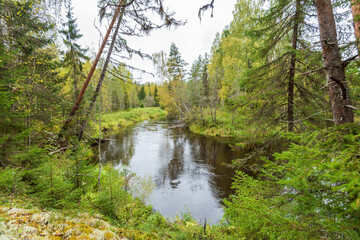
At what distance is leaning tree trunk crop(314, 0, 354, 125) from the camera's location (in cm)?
202

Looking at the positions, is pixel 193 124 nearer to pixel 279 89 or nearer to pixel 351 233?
pixel 279 89

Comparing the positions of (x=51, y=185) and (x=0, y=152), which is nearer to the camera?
(x=51, y=185)

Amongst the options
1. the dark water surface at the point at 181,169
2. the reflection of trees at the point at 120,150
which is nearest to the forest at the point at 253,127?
the dark water surface at the point at 181,169

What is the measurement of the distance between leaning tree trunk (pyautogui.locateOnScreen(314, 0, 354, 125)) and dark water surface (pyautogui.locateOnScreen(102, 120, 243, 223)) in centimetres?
543

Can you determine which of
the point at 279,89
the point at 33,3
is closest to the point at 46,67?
the point at 33,3

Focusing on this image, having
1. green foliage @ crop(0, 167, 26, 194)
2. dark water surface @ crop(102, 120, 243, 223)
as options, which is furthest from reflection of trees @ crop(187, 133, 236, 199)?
green foliage @ crop(0, 167, 26, 194)

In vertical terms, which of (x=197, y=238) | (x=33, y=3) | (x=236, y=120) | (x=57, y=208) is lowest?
(x=197, y=238)

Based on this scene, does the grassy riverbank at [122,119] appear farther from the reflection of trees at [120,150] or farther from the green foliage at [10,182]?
the green foliage at [10,182]

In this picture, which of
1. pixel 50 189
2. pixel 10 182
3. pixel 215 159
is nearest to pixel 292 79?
pixel 50 189

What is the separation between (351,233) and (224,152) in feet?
38.3

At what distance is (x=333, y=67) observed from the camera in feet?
6.84

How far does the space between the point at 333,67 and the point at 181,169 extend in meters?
9.09

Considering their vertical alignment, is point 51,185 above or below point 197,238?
above

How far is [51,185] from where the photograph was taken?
2838 millimetres
